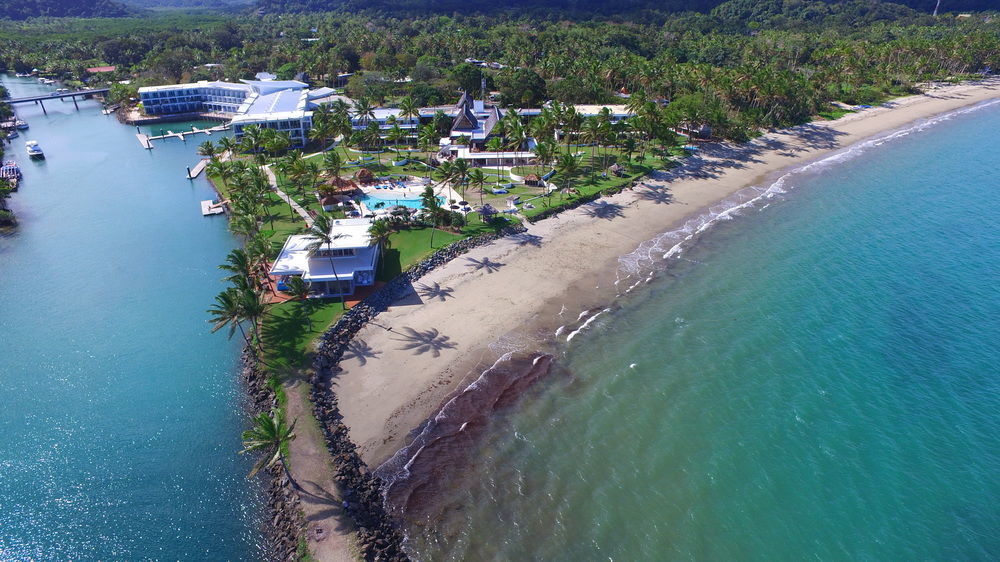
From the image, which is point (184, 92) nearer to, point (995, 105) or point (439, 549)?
point (439, 549)

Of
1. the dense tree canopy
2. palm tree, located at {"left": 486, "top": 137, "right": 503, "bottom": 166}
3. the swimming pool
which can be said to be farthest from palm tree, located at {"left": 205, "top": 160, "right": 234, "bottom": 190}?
the dense tree canopy

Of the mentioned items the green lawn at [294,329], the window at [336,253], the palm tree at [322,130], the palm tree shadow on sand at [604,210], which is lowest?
the green lawn at [294,329]

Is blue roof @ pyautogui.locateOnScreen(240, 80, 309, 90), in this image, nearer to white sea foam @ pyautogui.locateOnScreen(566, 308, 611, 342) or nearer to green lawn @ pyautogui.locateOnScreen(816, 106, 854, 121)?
white sea foam @ pyautogui.locateOnScreen(566, 308, 611, 342)

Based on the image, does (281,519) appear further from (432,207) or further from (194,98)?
(194,98)

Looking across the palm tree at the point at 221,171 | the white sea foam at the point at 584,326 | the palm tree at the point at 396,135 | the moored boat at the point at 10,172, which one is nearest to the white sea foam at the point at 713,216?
the white sea foam at the point at 584,326

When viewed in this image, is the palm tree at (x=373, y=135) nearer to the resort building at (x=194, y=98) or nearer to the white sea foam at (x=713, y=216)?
the white sea foam at (x=713, y=216)

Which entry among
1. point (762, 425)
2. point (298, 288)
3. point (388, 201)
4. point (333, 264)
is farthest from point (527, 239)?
point (762, 425)
